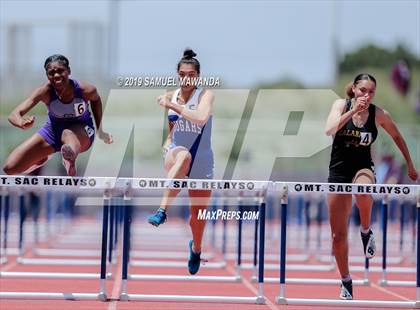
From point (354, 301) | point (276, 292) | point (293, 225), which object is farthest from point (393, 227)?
point (354, 301)

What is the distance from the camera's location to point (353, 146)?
983 centimetres

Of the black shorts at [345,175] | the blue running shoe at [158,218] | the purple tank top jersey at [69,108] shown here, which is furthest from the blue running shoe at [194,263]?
the purple tank top jersey at [69,108]

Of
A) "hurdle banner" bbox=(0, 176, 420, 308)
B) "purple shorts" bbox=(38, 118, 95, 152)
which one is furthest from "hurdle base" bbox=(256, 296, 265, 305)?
"purple shorts" bbox=(38, 118, 95, 152)

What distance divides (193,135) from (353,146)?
1.49 metres

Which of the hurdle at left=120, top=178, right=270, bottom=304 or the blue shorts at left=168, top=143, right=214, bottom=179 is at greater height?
the blue shorts at left=168, top=143, right=214, bottom=179

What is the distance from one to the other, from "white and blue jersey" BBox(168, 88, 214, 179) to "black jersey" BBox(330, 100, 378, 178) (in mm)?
1188

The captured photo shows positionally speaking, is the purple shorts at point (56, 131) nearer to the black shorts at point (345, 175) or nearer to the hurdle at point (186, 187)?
the hurdle at point (186, 187)

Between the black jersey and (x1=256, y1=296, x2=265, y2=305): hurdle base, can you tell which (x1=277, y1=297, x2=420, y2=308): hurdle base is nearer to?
(x1=256, y1=296, x2=265, y2=305): hurdle base

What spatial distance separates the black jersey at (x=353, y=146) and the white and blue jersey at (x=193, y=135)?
3.90 ft

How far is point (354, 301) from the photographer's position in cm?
1012

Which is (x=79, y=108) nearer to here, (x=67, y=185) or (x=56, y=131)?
(x=56, y=131)

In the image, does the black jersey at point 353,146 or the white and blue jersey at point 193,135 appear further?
the black jersey at point 353,146

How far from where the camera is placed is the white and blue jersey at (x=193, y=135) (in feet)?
31.5

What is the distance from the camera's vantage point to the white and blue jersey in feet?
31.5
